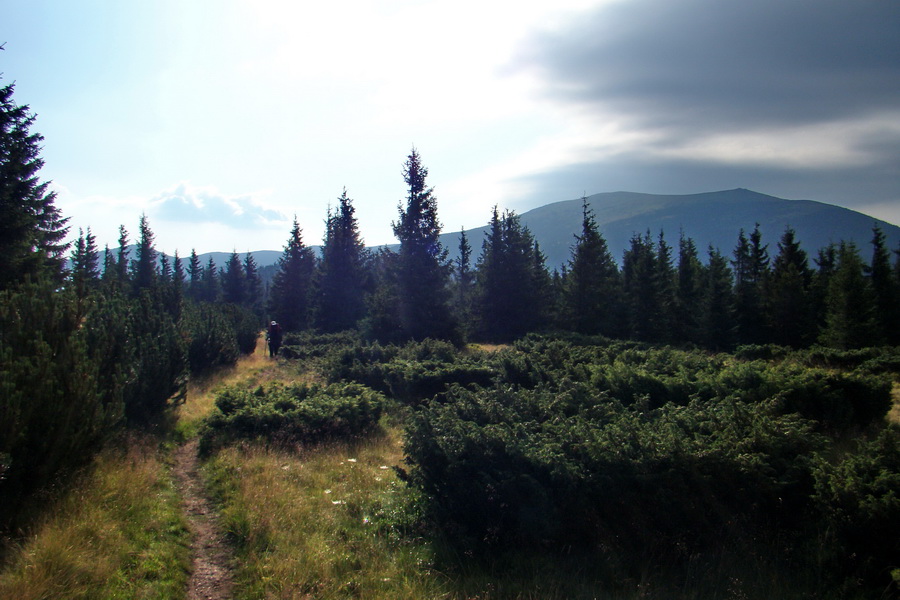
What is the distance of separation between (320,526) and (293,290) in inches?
1445

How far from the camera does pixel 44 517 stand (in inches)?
190

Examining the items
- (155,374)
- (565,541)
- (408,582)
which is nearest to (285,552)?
(408,582)

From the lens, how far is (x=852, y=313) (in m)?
26.7

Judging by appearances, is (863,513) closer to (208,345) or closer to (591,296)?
(208,345)

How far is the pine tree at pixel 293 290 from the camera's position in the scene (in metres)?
39.7

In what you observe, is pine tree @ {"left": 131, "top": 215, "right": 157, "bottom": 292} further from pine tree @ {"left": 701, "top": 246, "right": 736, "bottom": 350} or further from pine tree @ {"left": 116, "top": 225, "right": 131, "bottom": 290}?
pine tree @ {"left": 701, "top": 246, "right": 736, "bottom": 350}

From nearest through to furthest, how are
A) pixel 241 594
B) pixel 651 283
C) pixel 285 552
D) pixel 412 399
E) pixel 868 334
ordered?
pixel 241 594, pixel 285 552, pixel 412 399, pixel 868 334, pixel 651 283

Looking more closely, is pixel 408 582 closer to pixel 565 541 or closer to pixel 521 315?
pixel 565 541

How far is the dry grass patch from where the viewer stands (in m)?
4.59

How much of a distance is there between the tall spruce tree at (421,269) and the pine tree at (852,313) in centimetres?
2070

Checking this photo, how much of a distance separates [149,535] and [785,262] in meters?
45.3

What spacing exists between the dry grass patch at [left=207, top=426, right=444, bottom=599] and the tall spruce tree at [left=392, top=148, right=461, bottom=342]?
17.3 m

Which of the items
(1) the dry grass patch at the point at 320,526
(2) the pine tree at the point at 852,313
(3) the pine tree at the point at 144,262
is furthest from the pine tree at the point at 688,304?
(3) the pine tree at the point at 144,262

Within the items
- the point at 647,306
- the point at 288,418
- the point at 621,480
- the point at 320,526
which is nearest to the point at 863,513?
the point at 621,480
